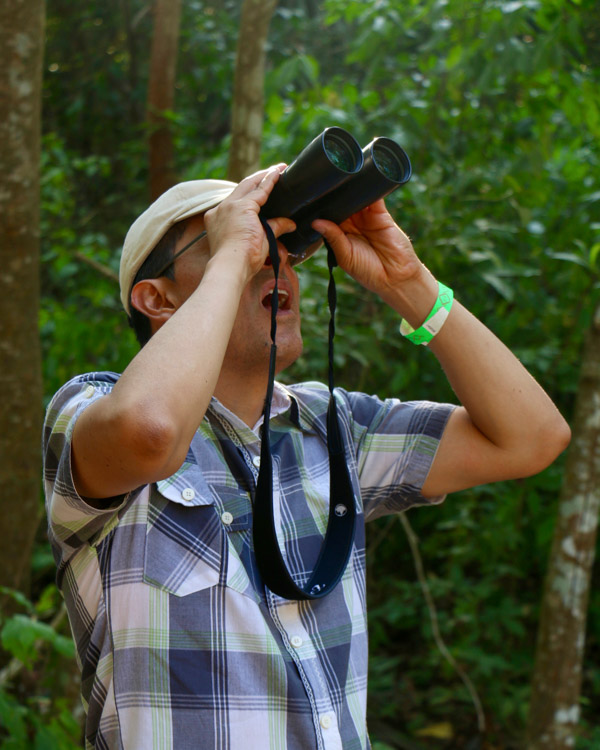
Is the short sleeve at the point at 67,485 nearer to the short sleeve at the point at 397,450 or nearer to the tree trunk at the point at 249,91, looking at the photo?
the short sleeve at the point at 397,450

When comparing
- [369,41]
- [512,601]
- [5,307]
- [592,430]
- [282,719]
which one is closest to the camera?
[282,719]

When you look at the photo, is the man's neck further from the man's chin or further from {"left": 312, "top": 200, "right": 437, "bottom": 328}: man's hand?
{"left": 312, "top": 200, "right": 437, "bottom": 328}: man's hand

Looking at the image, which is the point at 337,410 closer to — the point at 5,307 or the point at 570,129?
the point at 5,307

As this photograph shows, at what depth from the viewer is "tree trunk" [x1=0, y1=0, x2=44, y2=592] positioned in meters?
2.37

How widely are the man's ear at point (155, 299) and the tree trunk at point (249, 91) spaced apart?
1.01m

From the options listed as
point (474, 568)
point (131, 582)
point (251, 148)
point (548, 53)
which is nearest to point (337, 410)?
point (131, 582)

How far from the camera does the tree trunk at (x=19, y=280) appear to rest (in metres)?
2.37

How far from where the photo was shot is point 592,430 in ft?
8.33

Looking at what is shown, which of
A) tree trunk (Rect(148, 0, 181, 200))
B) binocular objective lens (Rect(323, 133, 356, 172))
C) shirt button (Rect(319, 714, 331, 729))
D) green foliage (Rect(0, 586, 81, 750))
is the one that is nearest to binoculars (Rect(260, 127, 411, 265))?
binocular objective lens (Rect(323, 133, 356, 172))

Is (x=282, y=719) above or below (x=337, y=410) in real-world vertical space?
below

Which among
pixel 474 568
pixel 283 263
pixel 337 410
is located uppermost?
pixel 283 263

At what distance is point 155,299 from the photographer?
151cm

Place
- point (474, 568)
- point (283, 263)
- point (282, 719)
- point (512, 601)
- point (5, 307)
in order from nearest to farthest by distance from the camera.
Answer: point (282, 719), point (283, 263), point (5, 307), point (512, 601), point (474, 568)

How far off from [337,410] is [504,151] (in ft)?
6.11
